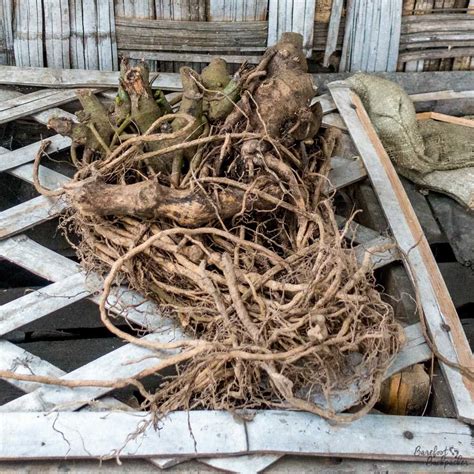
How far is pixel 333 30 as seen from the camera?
229 centimetres

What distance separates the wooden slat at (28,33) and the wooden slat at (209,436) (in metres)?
1.39

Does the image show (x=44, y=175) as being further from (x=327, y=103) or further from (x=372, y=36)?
(x=372, y=36)

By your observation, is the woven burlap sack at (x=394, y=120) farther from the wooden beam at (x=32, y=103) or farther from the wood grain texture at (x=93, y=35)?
the wooden beam at (x=32, y=103)

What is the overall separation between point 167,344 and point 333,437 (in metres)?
0.41

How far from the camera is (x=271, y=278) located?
1.42 metres

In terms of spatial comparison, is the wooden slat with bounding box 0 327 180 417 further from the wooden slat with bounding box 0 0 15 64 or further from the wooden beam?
the wooden slat with bounding box 0 0 15 64

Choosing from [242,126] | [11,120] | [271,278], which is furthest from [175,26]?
[271,278]

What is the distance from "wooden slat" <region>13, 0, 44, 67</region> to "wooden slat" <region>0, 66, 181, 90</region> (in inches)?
2.4

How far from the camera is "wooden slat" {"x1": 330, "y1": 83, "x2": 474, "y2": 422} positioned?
4.77 ft

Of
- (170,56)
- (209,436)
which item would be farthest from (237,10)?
(209,436)

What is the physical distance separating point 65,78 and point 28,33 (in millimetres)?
208

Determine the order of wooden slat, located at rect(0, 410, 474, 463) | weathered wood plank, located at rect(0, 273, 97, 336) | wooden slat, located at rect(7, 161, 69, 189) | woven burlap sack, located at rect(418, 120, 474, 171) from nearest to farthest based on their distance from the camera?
wooden slat, located at rect(0, 410, 474, 463) → weathered wood plank, located at rect(0, 273, 97, 336) → wooden slat, located at rect(7, 161, 69, 189) → woven burlap sack, located at rect(418, 120, 474, 171)

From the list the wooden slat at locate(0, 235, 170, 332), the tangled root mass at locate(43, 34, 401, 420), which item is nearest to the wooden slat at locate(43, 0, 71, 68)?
the tangled root mass at locate(43, 34, 401, 420)

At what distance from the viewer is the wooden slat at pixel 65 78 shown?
2158 millimetres
